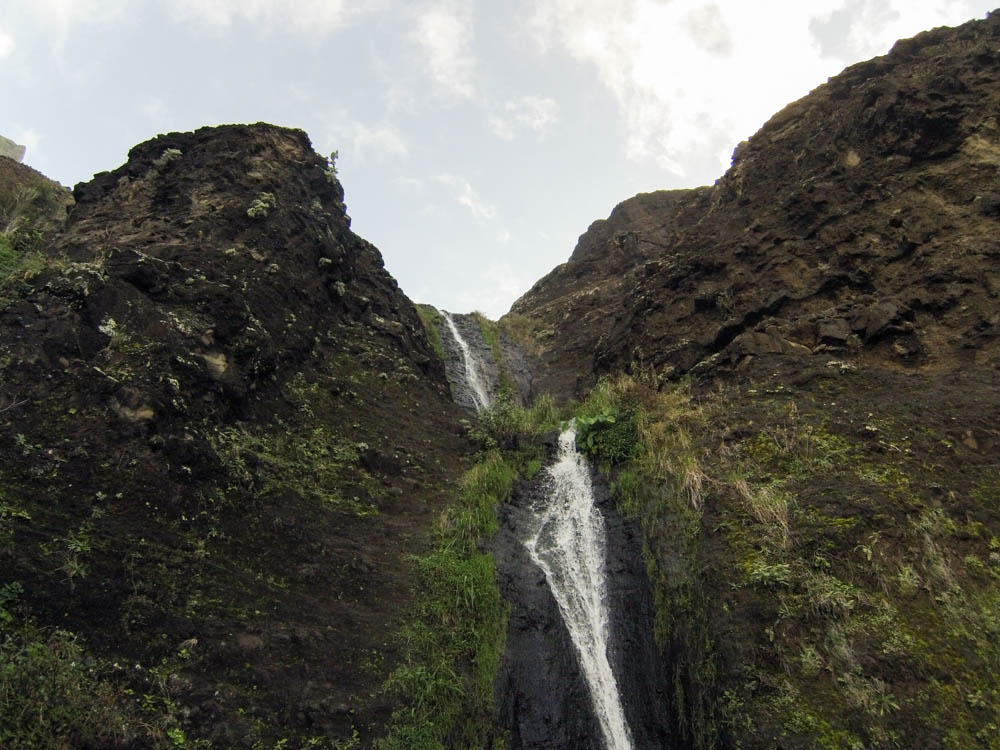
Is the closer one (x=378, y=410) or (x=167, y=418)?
(x=167, y=418)

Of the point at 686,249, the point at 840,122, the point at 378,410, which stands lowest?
the point at 378,410

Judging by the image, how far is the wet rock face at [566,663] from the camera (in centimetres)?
852

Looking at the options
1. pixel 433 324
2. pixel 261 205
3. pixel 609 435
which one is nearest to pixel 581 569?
pixel 609 435

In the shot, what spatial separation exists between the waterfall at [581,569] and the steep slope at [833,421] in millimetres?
706

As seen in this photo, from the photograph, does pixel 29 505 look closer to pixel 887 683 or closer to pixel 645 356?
pixel 887 683

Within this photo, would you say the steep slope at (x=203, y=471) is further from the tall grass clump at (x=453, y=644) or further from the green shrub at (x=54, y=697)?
the tall grass clump at (x=453, y=644)

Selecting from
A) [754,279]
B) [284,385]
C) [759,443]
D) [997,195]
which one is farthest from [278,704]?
[997,195]

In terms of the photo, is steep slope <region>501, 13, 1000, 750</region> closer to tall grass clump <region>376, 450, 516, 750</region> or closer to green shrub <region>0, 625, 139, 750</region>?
tall grass clump <region>376, 450, 516, 750</region>

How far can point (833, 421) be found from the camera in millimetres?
10406

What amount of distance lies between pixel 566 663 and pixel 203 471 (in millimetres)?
6010

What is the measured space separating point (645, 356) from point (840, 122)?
8.05 meters

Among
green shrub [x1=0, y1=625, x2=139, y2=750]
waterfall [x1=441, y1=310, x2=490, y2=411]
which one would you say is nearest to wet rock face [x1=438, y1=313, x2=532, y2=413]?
waterfall [x1=441, y1=310, x2=490, y2=411]

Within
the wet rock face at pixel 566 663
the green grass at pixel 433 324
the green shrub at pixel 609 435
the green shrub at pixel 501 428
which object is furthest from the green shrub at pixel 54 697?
the green grass at pixel 433 324

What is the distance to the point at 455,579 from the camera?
10117mm
